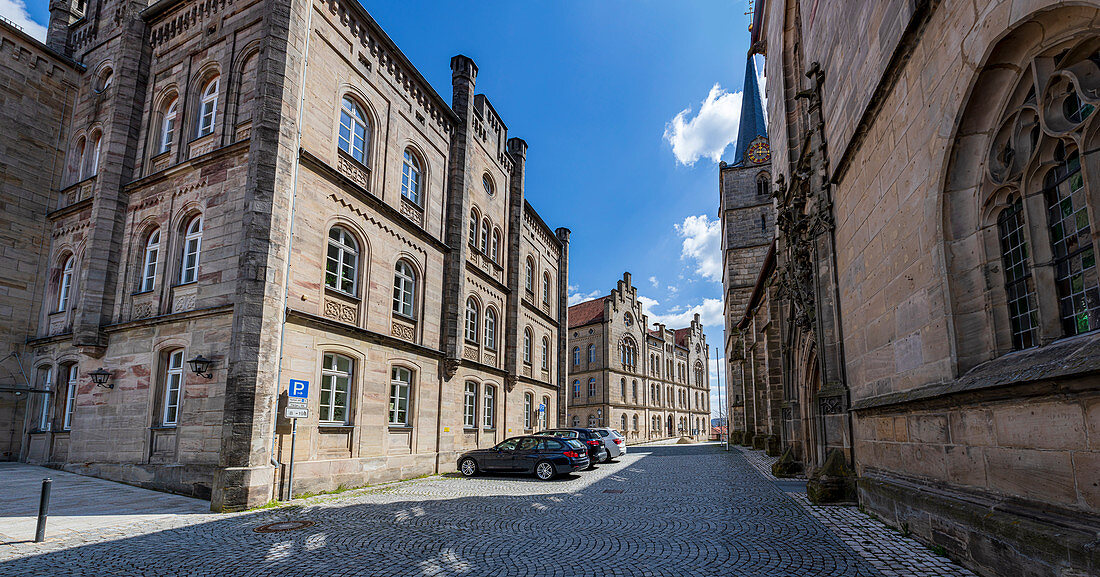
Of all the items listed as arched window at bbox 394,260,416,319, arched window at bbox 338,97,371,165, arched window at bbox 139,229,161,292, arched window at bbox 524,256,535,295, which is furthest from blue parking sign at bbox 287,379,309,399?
arched window at bbox 524,256,535,295

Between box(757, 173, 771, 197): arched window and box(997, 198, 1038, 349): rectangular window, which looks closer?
box(997, 198, 1038, 349): rectangular window

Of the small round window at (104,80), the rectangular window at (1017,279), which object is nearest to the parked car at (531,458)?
the rectangular window at (1017,279)

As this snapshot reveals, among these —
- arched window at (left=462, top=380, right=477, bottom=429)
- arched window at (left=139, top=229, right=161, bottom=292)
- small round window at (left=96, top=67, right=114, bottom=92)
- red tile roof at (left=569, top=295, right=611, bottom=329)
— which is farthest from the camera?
red tile roof at (left=569, top=295, right=611, bottom=329)

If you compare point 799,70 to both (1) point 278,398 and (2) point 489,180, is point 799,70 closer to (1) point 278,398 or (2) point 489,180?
(2) point 489,180

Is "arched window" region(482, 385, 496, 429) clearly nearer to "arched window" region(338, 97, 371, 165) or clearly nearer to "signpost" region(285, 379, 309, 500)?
"arched window" region(338, 97, 371, 165)

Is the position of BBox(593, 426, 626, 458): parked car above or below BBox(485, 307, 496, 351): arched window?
below

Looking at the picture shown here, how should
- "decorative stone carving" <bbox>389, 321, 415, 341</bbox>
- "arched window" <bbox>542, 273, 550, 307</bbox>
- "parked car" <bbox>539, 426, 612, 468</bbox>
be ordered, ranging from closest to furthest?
"decorative stone carving" <bbox>389, 321, 415, 341</bbox>, "parked car" <bbox>539, 426, 612, 468</bbox>, "arched window" <bbox>542, 273, 550, 307</bbox>

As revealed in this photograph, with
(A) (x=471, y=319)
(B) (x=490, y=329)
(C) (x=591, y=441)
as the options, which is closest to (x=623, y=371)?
(B) (x=490, y=329)

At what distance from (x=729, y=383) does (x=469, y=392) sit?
29870 millimetres

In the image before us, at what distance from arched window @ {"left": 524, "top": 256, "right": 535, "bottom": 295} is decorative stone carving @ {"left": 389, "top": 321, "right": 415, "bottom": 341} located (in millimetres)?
11615

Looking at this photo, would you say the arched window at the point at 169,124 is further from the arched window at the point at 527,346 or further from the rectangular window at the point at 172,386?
the arched window at the point at 527,346

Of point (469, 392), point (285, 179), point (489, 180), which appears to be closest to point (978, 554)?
point (285, 179)

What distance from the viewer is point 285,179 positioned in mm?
13141

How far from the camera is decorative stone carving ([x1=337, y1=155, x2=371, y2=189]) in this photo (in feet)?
51.2
